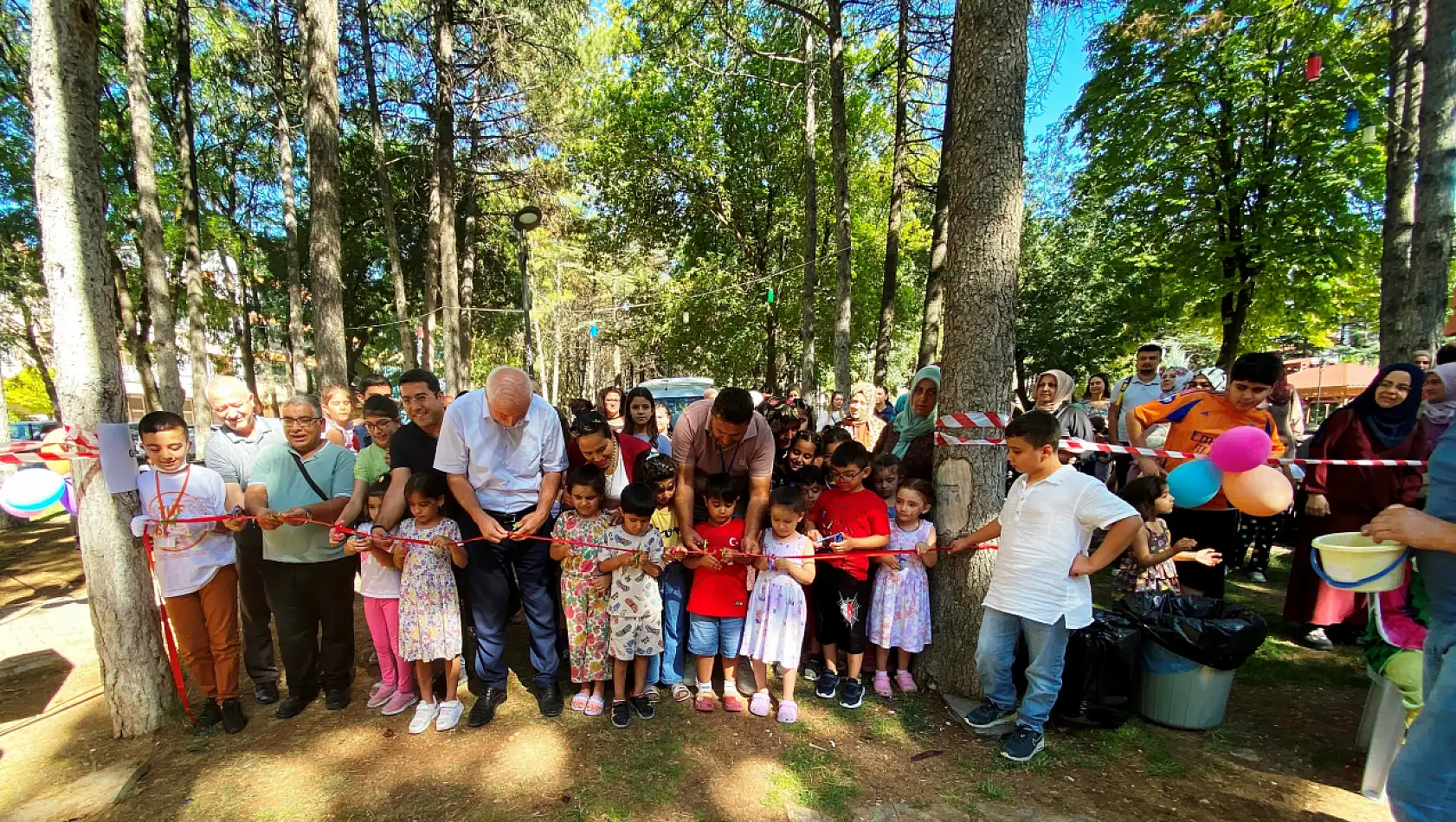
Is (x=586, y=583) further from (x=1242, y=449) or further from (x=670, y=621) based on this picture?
(x=1242, y=449)

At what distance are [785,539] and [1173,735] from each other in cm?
243

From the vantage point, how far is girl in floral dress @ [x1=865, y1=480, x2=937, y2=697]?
387 centimetres

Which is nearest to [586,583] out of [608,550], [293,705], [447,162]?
[608,550]

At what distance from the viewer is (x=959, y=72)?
12.5 feet

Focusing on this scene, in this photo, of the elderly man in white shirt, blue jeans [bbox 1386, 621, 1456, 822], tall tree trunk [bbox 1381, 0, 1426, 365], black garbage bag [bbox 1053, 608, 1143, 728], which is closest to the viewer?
blue jeans [bbox 1386, 621, 1456, 822]

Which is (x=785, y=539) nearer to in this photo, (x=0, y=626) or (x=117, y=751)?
(x=117, y=751)

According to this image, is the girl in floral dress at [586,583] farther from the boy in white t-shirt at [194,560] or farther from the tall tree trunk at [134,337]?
the tall tree trunk at [134,337]

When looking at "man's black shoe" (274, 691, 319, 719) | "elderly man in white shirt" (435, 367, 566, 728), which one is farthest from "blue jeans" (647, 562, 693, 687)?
"man's black shoe" (274, 691, 319, 719)

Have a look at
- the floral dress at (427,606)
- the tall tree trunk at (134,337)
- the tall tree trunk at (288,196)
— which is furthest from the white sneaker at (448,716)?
the tall tree trunk at (134,337)

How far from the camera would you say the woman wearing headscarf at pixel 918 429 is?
4590 mm

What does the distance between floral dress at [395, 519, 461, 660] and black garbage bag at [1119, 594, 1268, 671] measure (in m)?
4.08

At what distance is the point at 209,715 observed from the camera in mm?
3592

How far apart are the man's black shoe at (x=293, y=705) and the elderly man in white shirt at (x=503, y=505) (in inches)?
44.8

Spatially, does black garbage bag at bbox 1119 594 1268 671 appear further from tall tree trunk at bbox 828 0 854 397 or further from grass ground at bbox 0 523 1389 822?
tall tree trunk at bbox 828 0 854 397
